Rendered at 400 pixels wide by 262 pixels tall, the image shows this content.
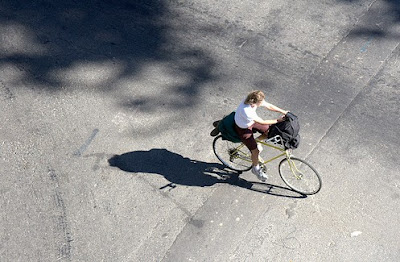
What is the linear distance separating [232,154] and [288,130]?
1250 millimetres

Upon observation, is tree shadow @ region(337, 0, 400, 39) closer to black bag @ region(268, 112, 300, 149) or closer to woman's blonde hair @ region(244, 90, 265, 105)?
black bag @ region(268, 112, 300, 149)

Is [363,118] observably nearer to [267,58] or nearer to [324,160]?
[324,160]

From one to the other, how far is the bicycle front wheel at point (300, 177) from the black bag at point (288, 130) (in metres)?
0.60

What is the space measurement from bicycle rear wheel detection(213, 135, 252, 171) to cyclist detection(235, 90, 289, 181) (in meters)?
0.25

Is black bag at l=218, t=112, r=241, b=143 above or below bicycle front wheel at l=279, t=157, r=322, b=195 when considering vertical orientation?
above

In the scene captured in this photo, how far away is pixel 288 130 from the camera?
19.2 ft

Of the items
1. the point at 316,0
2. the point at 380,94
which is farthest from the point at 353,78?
the point at 316,0

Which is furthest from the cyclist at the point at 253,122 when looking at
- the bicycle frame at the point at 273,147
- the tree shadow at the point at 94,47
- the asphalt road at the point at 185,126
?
the tree shadow at the point at 94,47

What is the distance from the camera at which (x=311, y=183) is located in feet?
21.9

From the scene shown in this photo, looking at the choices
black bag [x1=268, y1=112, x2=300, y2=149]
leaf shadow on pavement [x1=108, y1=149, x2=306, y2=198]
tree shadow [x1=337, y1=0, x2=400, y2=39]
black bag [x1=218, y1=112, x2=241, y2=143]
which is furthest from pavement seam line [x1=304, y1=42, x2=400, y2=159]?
black bag [x1=218, y1=112, x2=241, y2=143]

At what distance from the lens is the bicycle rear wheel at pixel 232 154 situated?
6887mm

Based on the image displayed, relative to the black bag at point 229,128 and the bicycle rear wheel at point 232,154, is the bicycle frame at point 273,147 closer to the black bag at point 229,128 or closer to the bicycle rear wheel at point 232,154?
the bicycle rear wheel at point 232,154

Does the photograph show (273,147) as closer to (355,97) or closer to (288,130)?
(288,130)

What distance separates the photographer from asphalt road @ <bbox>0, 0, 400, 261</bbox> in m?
6.33
